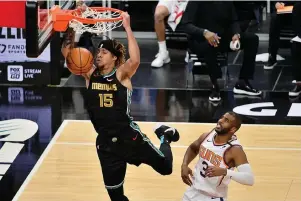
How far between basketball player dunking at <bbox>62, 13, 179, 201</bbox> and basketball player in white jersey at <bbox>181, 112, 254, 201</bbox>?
72 cm

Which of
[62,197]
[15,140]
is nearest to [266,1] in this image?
[15,140]

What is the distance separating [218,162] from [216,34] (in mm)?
5231

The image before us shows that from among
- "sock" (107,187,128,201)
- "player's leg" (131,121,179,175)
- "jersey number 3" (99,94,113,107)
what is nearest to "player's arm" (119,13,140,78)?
"jersey number 3" (99,94,113,107)

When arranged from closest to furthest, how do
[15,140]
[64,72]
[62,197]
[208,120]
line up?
[62,197] < [15,140] < [208,120] < [64,72]

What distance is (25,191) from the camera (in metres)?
8.72

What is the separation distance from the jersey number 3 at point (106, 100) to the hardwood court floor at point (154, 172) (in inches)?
60.8

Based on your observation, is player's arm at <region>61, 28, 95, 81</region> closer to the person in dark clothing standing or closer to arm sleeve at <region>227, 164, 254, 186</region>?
arm sleeve at <region>227, 164, 254, 186</region>

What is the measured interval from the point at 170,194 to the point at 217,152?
2028 millimetres

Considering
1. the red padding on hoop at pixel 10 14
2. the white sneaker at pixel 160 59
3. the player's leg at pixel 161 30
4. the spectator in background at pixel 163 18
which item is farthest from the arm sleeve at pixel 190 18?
the red padding on hoop at pixel 10 14

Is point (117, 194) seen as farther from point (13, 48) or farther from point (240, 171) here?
point (13, 48)

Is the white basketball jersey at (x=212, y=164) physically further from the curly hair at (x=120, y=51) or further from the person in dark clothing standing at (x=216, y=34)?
the person in dark clothing standing at (x=216, y=34)

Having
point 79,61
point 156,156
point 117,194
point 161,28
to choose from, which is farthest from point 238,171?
point 161,28

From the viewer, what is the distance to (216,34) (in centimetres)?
1180

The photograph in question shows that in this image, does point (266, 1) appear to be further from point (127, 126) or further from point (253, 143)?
point (127, 126)
